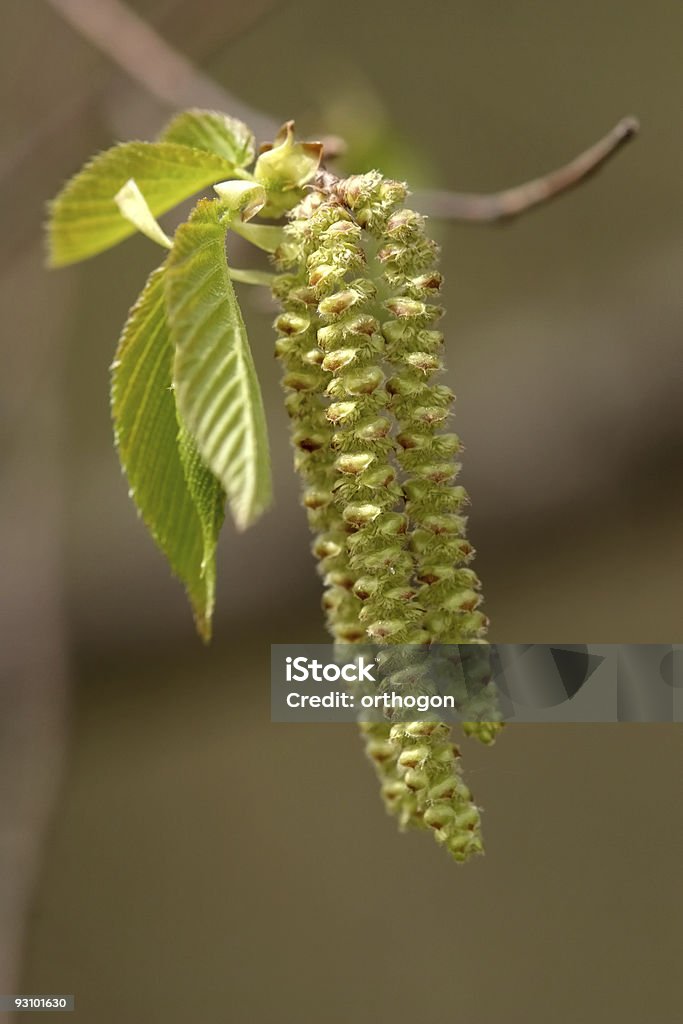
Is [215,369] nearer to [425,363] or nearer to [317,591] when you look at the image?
[425,363]

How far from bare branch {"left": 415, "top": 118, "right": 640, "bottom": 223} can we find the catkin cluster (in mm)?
348

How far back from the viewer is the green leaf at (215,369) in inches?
19.3

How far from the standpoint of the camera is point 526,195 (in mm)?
1188

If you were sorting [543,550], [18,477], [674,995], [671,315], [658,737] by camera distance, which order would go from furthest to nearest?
[658,737]
[674,995]
[18,477]
[543,550]
[671,315]

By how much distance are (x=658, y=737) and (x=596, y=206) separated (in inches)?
46.9

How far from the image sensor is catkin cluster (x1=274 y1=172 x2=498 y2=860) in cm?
56

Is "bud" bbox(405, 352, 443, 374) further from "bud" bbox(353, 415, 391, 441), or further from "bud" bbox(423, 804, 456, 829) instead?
"bud" bbox(423, 804, 456, 829)

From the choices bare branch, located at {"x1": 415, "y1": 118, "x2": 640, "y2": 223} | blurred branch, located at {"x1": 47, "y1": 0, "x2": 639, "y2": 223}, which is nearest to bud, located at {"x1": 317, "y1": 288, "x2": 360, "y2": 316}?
bare branch, located at {"x1": 415, "y1": 118, "x2": 640, "y2": 223}

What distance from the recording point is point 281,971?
231 centimetres

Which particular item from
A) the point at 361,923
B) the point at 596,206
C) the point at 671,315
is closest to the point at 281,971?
the point at 361,923

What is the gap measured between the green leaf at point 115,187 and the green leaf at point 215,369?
9cm

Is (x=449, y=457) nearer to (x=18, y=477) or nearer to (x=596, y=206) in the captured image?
(x=18, y=477)

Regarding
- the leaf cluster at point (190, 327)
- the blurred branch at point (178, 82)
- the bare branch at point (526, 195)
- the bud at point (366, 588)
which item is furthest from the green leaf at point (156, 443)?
the blurred branch at point (178, 82)

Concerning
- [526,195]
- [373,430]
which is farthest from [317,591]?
[373,430]
